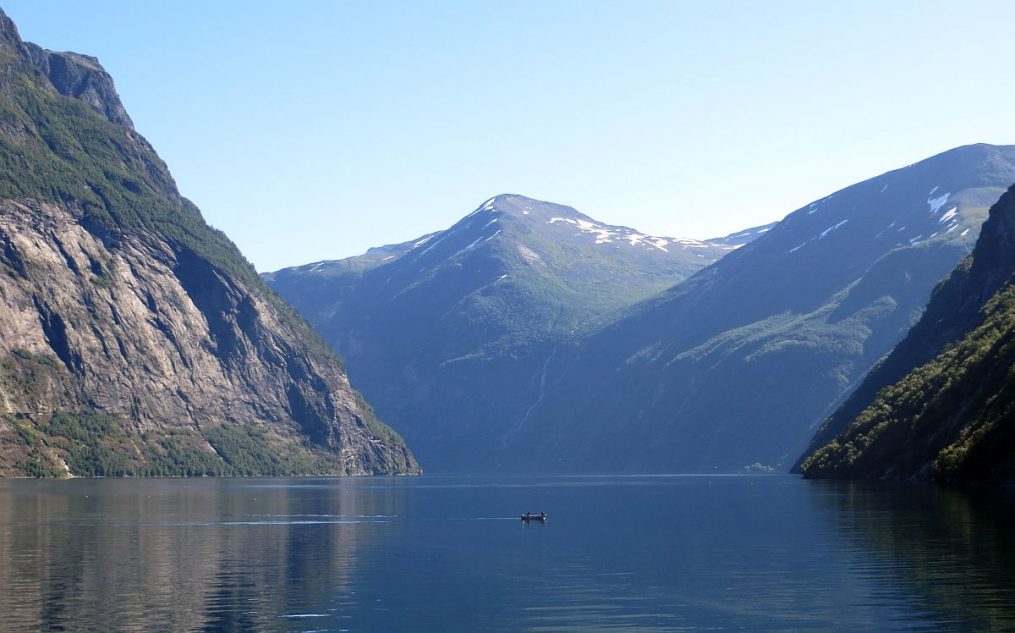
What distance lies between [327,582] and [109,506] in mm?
79969

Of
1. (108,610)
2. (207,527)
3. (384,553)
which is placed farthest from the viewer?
(207,527)

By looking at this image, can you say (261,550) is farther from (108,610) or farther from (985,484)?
(985,484)

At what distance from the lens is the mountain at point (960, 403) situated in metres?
117

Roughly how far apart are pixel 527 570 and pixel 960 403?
79875mm

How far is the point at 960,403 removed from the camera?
5315 inches

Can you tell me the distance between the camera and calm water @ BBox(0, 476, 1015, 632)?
50.8 m

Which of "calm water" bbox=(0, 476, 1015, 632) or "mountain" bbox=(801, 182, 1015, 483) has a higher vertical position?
"mountain" bbox=(801, 182, 1015, 483)

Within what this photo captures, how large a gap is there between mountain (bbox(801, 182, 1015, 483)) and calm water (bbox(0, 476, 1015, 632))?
8005 mm

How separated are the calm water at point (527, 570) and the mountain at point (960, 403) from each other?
8.00 m

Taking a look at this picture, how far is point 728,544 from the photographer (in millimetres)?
81875

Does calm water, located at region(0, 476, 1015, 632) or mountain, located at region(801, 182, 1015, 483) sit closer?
calm water, located at region(0, 476, 1015, 632)

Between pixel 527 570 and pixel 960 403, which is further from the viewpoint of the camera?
pixel 960 403

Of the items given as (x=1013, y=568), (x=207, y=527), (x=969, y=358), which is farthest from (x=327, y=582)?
(x=969, y=358)

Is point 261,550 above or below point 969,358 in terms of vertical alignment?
below
